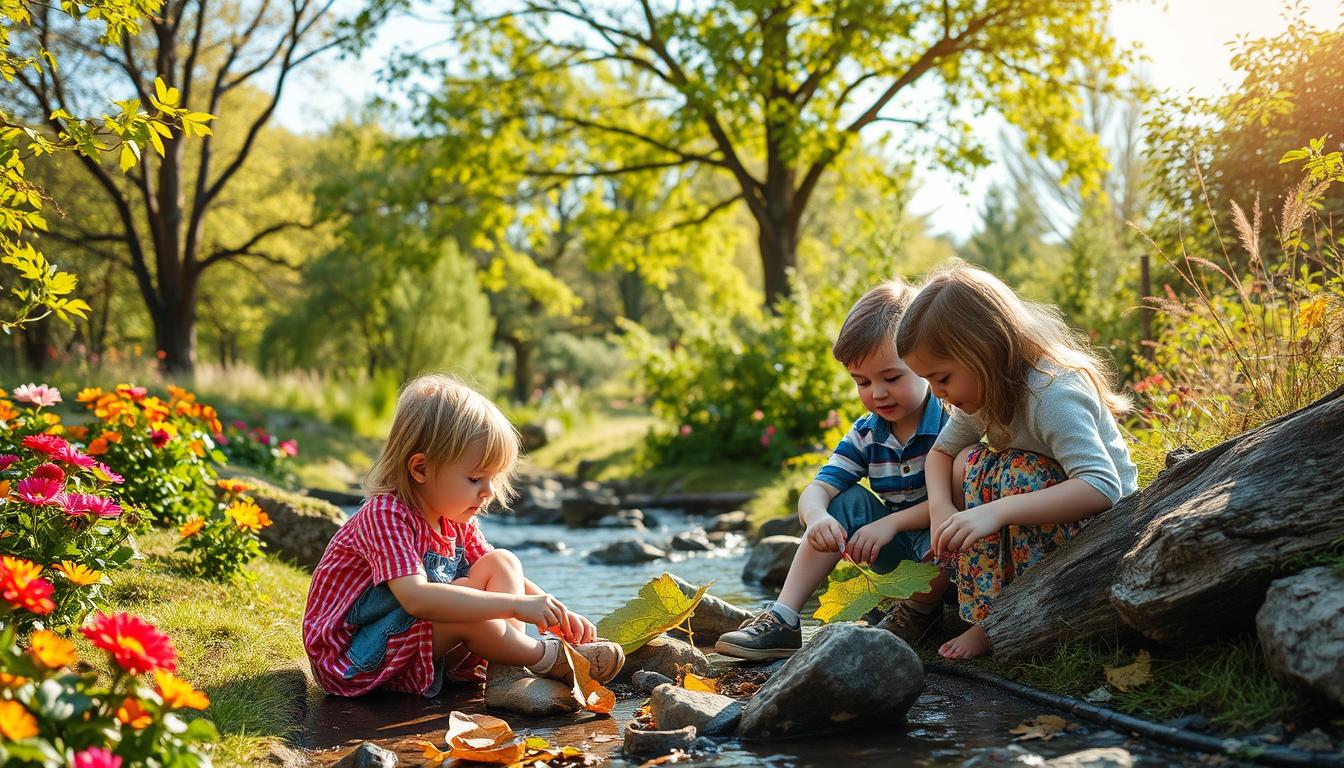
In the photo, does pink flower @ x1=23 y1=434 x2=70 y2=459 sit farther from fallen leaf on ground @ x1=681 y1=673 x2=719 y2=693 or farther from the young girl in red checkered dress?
fallen leaf on ground @ x1=681 y1=673 x2=719 y2=693

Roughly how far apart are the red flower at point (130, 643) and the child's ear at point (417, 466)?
4.99 feet

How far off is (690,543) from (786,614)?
4.08 metres

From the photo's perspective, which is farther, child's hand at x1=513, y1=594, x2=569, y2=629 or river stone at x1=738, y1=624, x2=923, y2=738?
child's hand at x1=513, y1=594, x2=569, y2=629

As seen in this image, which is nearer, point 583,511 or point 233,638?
point 233,638

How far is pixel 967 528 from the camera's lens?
3.07 meters

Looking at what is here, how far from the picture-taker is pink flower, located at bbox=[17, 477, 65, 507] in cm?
301

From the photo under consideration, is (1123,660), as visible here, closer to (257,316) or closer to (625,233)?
(625,233)

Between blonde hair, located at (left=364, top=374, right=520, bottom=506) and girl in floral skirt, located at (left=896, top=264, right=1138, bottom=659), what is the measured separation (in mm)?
1322

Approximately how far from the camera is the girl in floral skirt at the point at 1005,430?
3094 millimetres

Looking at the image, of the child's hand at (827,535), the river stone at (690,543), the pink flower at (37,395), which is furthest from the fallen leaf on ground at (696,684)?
the river stone at (690,543)

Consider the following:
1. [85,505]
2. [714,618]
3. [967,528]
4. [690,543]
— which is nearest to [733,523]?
[690,543]

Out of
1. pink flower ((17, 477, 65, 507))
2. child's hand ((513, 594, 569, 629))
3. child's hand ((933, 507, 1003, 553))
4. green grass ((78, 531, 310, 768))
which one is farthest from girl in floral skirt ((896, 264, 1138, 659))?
pink flower ((17, 477, 65, 507))

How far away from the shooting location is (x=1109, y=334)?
9.53 m

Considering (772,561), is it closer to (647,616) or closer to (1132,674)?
(647,616)
